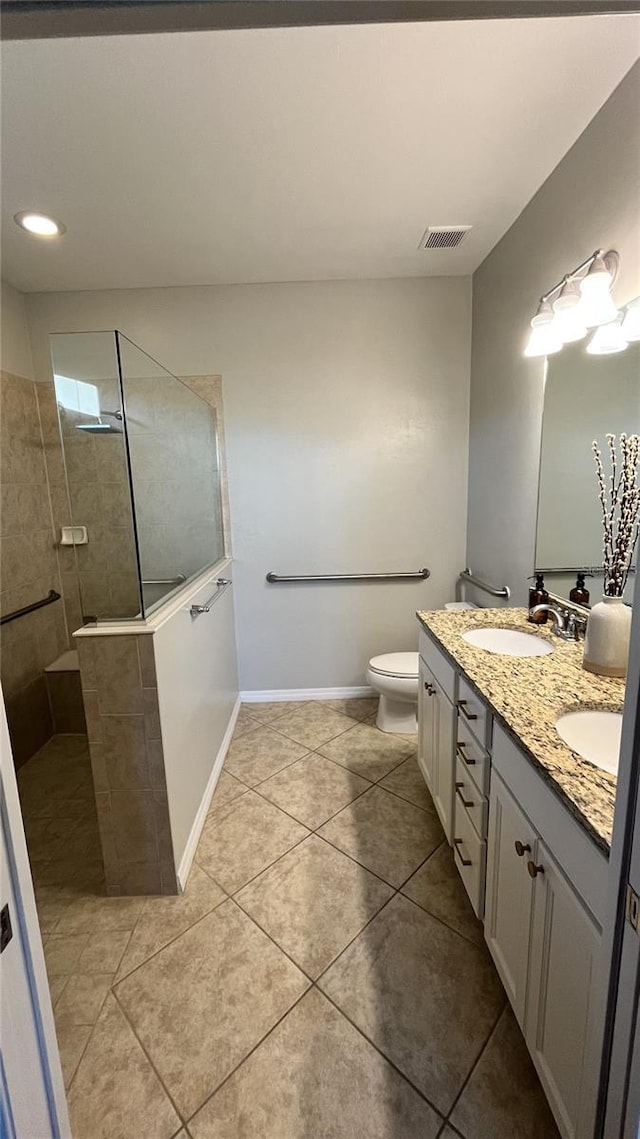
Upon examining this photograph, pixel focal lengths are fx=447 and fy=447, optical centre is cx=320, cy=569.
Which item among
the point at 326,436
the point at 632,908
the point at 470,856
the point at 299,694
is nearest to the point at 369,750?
the point at 299,694

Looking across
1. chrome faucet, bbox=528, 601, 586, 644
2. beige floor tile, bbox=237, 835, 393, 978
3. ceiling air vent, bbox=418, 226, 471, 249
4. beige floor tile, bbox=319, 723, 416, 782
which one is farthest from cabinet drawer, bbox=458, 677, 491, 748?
ceiling air vent, bbox=418, 226, 471, 249

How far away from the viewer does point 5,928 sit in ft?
2.13

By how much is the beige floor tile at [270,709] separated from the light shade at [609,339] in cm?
247

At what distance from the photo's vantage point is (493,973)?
4.35 feet

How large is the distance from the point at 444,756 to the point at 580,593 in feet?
2.63

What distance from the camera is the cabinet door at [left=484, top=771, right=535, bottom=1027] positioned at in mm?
1031

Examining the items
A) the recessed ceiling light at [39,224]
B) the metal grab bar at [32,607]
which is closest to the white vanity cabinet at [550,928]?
the metal grab bar at [32,607]

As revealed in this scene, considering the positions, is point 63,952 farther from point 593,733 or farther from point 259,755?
point 593,733

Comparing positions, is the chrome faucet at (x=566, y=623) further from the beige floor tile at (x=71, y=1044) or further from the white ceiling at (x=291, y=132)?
the beige floor tile at (x=71, y=1044)

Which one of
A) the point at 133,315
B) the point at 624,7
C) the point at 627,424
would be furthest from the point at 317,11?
the point at 133,315

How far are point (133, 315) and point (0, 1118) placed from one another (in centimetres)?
309

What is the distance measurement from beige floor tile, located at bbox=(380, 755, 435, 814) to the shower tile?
1293mm

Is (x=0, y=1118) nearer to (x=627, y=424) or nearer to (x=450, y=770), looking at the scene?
(x=450, y=770)

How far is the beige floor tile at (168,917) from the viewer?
1423 mm
